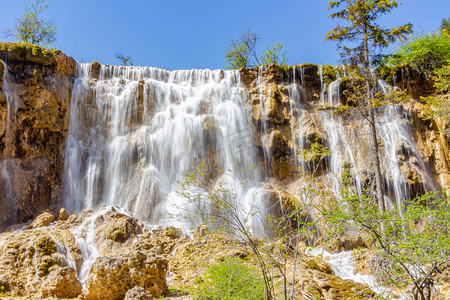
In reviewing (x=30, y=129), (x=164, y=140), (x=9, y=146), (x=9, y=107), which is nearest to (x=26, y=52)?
(x=9, y=107)

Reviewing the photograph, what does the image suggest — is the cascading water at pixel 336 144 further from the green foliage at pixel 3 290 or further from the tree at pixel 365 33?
the green foliage at pixel 3 290

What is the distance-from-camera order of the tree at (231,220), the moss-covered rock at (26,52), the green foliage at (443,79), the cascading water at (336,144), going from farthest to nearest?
the green foliage at (443,79), the cascading water at (336,144), the moss-covered rock at (26,52), the tree at (231,220)

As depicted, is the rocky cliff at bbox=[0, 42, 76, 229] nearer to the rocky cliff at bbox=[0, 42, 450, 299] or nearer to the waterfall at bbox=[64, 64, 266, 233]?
the rocky cliff at bbox=[0, 42, 450, 299]

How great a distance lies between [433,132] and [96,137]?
64.3 ft

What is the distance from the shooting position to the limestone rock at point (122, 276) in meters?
7.13

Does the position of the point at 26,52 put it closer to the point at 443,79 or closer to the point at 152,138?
the point at 152,138

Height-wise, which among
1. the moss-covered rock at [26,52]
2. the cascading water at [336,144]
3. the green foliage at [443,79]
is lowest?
the cascading water at [336,144]

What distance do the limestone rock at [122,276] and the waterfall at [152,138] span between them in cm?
725

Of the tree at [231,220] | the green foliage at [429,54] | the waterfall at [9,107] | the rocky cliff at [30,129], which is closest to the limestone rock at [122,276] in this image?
the tree at [231,220]

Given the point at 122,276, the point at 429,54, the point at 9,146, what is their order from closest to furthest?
the point at 122,276, the point at 9,146, the point at 429,54

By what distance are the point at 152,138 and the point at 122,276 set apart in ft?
38.0

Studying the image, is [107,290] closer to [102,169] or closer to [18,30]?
[102,169]

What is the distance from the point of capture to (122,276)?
283 inches

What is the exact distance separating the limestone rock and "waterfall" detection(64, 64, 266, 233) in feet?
23.8
